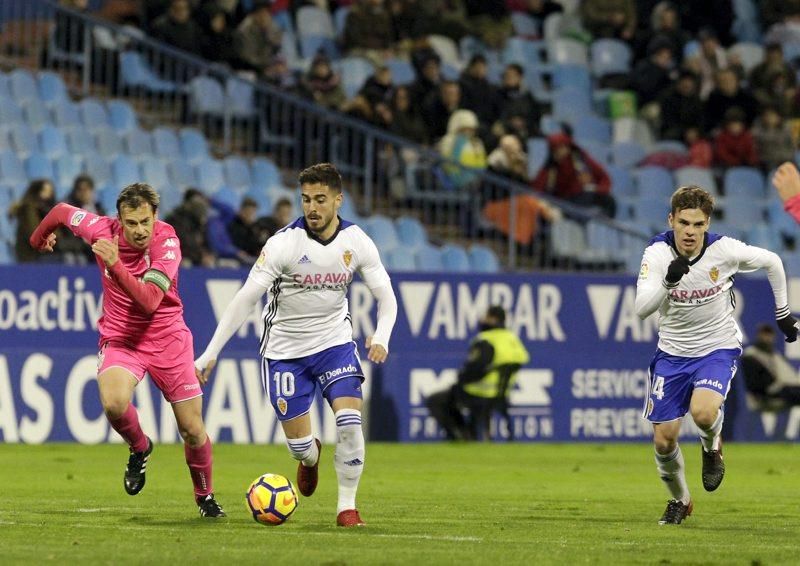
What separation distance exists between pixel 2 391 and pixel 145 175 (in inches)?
162

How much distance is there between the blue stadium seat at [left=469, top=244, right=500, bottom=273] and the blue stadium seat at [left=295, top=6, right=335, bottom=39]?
16.0ft

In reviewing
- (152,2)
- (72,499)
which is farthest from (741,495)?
(152,2)

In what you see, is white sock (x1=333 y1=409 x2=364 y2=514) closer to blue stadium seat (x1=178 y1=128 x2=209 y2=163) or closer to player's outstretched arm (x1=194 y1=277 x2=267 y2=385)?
player's outstretched arm (x1=194 y1=277 x2=267 y2=385)

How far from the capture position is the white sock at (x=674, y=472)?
11734 mm

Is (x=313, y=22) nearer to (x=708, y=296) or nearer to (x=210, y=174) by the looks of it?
(x=210, y=174)

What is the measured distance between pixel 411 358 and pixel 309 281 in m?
10.6

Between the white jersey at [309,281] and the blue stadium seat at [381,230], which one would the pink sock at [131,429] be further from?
the blue stadium seat at [381,230]

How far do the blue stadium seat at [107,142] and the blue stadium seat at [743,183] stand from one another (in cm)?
958

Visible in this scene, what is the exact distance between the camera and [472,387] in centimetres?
2178

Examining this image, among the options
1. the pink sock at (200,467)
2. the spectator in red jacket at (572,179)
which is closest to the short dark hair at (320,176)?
the pink sock at (200,467)

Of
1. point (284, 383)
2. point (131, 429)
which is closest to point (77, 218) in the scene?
point (131, 429)

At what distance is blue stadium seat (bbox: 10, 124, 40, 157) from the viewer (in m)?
22.2

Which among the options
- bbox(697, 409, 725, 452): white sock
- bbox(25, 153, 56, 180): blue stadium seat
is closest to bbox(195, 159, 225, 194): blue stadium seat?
bbox(25, 153, 56, 180): blue stadium seat

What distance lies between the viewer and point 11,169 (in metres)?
21.9
